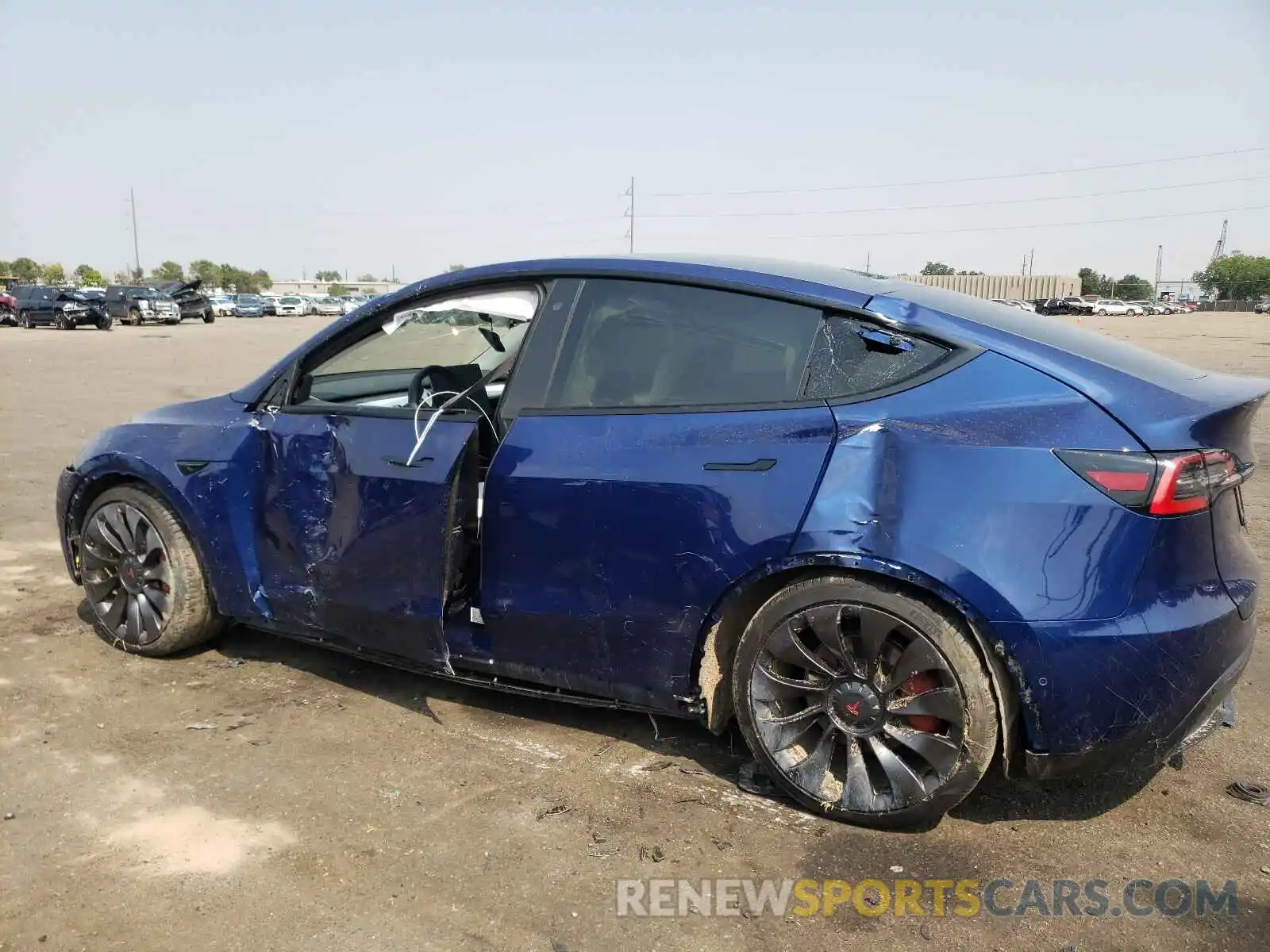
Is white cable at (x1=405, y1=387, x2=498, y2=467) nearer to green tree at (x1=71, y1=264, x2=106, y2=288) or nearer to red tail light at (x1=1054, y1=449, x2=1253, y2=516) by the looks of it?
red tail light at (x1=1054, y1=449, x2=1253, y2=516)

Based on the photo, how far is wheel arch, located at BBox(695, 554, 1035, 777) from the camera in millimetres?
2629

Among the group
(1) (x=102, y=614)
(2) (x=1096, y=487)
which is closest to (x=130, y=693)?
(1) (x=102, y=614)

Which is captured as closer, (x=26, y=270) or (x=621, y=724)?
(x=621, y=724)

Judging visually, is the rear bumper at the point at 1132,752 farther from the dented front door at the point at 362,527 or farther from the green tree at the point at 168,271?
the green tree at the point at 168,271

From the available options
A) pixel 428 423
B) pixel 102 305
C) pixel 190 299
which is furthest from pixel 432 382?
pixel 190 299

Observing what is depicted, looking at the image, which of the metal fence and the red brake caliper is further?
the metal fence

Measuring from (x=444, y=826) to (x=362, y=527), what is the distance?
1.11 meters

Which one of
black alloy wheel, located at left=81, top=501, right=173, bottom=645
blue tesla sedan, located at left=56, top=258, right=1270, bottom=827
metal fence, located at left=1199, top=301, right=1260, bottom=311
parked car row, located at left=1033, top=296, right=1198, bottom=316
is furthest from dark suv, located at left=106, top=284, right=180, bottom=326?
metal fence, located at left=1199, top=301, right=1260, bottom=311

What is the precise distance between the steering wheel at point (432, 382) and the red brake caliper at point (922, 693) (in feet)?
6.60

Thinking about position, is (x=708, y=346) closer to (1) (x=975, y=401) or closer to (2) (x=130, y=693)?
(1) (x=975, y=401)

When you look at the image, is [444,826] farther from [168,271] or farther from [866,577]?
[168,271]

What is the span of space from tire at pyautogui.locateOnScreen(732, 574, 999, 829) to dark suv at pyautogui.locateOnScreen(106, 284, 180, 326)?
41587 millimetres

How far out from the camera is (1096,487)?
2.54 m

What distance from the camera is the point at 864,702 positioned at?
2.82 m
